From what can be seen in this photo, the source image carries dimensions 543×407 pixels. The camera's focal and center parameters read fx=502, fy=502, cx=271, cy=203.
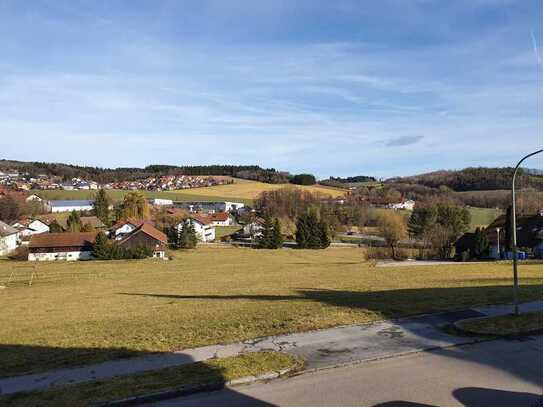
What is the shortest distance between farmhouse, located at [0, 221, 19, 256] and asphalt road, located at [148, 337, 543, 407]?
7966cm

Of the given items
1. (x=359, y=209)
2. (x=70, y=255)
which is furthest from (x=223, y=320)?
(x=359, y=209)

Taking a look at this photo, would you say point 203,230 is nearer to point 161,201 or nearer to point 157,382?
point 161,201

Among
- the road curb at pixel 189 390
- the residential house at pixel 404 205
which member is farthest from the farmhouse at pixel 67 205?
the road curb at pixel 189 390

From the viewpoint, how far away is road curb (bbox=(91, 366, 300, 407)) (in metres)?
8.31

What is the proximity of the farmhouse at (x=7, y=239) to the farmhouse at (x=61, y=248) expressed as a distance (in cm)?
689

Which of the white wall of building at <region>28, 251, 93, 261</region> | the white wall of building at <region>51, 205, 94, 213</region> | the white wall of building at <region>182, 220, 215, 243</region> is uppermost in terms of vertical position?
the white wall of building at <region>51, 205, 94, 213</region>

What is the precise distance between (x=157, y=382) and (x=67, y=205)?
496 ft

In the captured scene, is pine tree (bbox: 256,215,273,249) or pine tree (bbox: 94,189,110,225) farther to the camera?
pine tree (bbox: 94,189,110,225)

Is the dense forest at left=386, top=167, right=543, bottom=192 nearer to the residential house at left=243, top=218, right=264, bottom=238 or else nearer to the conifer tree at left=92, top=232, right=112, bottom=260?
the residential house at left=243, top=218, right=264, bottom=238

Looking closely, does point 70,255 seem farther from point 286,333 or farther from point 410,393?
point 410,393

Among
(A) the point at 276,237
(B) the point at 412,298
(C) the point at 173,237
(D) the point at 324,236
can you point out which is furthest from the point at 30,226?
(B) the point at 412,298

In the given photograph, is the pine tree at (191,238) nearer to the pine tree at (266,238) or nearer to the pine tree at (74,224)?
the pine tree at (266,238)

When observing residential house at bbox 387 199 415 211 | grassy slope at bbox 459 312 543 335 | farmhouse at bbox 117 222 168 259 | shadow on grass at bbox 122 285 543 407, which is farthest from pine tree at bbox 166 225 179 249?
grassy slope at bbox 459 312 543 335

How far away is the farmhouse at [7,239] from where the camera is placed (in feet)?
259
